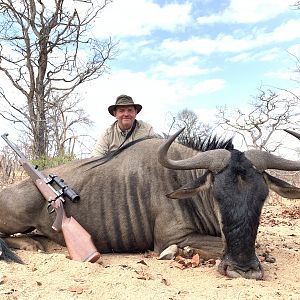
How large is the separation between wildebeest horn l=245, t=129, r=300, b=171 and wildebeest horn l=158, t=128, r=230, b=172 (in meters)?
0.22

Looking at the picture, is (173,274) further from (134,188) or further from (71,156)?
(71,156)

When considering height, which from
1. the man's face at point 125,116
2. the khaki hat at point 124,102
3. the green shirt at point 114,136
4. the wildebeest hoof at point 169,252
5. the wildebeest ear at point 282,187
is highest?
the khaki hat at point 124,102

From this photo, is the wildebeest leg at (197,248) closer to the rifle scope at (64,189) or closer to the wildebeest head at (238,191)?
the wildebeest head at (238,191)

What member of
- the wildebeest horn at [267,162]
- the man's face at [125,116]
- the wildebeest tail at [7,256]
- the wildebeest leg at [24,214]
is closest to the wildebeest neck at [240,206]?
the wildebeest horn at [267,162]

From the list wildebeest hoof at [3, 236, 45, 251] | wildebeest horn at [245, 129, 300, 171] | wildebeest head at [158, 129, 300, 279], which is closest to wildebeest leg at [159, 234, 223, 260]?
wildebeest head at [158, 129, 300, 279]

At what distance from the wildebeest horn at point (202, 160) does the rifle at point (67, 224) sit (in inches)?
38.0

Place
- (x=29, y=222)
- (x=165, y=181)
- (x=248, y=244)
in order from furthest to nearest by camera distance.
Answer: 1. (x=29, y=222)
2. (x=165, y=181)
3. (x=248, y=244)

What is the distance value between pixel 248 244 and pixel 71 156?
32.3 feet

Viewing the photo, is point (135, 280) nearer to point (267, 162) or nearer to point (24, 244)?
point (267, 162)

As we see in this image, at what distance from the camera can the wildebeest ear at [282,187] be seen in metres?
4.00

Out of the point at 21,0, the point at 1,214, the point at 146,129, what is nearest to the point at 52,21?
the point at 21,0

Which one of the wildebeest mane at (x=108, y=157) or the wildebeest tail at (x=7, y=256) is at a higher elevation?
the wildebeest mane at (x=108, y=157)

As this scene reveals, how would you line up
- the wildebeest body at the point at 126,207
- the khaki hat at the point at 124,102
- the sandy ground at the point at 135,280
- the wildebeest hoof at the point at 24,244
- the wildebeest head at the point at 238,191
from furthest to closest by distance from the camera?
the khaki hat at the point at 124,102
the wildebeest hoof at the point at 24,244
the wildebeest body at the point at 126,207
the wildebeest head at the point at 238,191
the sandy ground at the point at 135,280

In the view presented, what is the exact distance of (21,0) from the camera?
1446cm
